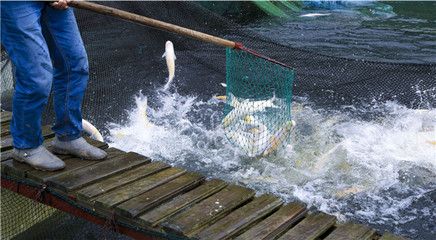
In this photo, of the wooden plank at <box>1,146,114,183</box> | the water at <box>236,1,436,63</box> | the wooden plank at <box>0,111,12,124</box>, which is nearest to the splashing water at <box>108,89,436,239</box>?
the wooden plank at <box>0,111,12,124</box>

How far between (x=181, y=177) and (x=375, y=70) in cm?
362

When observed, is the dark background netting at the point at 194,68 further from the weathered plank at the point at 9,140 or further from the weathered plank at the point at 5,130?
the weathered plank at the point at 9,140

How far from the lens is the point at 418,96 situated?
6.25 metres

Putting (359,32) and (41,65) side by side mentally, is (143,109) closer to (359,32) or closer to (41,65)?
(41,65)

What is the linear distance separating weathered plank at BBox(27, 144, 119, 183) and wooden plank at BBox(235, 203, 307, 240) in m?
1.45

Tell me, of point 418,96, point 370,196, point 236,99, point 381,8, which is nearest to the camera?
point 370,196

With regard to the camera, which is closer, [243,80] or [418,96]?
[243,80]

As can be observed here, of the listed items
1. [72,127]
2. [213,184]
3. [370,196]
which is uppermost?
[72,127]

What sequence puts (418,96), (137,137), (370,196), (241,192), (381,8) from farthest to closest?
(381,8), (418,96), (137,137), (370,196), (241,192)

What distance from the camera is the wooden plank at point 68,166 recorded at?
3516 mm

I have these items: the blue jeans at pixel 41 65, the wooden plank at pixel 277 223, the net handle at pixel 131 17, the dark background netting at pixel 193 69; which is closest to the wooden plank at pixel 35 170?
the blue jeans at pixel 41 65

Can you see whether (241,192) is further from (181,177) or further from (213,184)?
(181,177)

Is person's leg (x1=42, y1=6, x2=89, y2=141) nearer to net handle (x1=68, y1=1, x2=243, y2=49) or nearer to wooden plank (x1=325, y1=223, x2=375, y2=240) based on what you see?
net handle (x1=68, y1=1, x2=243, y2=49)

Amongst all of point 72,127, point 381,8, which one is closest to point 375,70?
point 72,127
